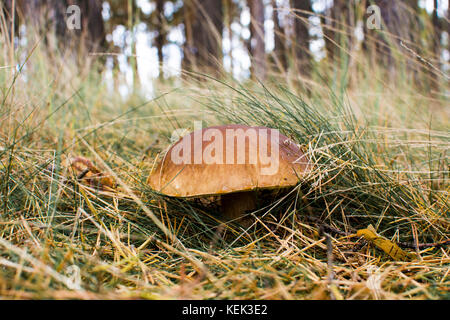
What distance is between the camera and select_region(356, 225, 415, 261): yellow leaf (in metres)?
0.87

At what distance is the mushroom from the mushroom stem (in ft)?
0.16

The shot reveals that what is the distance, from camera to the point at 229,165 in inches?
35.7

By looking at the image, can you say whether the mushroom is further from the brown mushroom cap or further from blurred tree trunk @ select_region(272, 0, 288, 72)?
blurred tree trunk @ select_region(272, 0, 288, 72)

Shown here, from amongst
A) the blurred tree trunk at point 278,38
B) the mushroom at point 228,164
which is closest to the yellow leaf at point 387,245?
the mushroom at point 228,164

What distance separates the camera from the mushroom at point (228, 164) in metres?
0.89

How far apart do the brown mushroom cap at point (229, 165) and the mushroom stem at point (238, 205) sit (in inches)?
7.6

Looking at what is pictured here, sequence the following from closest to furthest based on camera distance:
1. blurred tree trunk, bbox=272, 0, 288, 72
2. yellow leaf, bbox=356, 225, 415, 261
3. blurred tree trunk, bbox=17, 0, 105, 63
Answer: yellow leaf, bbox=356, 225, 415, 261, blurred tree trunk, bbox=272, 0, 288, 72, blurred tree trunk, bbox=17, 0, 105, 63

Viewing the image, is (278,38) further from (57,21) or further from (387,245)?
(387,245)

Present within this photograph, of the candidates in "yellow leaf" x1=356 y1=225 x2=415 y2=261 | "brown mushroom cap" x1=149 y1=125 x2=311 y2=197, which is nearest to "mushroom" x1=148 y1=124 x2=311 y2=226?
"brown mushroom cap" x1=149 y1=125 x2=311 y2=197

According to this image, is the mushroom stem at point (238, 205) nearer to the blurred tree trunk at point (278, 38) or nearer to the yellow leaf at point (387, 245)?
the yellow leaf at point (387, 245)
